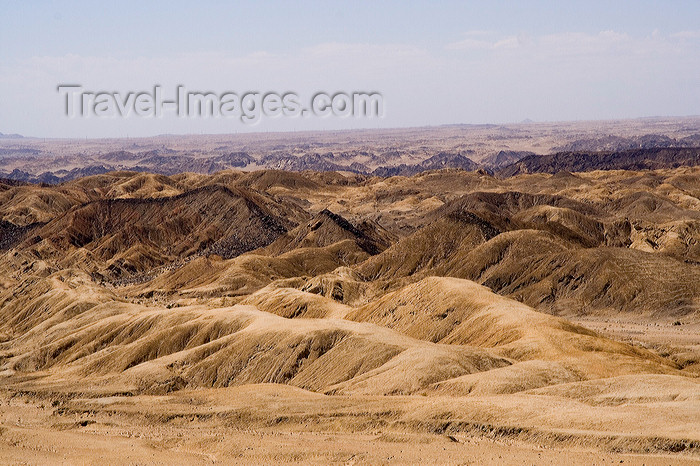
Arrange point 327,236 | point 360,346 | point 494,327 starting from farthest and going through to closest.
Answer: point 327,236 < point 494,327 < point 360,346

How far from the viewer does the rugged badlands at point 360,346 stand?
1591 inches

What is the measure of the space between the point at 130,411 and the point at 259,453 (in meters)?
16.1

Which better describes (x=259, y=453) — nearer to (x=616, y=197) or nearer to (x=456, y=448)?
(x=456, y=448)

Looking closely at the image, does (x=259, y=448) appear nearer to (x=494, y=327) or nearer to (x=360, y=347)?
(x=360, y=347)

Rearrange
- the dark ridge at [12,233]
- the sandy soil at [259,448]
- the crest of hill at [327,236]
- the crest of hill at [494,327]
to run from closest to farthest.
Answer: the sandy soil at [259,448]
the crest of hill at [494,327]
the crest of hill at [327,236]
the dark ridge at [12,233]

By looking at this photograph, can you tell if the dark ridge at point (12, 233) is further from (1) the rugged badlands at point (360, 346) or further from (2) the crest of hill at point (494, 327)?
(2) the crest of hill at point (494, 327)

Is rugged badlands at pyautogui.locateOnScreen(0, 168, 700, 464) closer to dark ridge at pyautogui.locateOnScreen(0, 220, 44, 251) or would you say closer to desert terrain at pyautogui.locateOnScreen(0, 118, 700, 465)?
desert terrain at pyautogui.locateOnScreen(0, 118, 700, 465)

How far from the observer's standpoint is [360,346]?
59312mm

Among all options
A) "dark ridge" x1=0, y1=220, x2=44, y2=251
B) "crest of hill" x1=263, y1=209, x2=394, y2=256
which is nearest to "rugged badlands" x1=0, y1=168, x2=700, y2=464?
"crest of hill" x1=263, y1=209, x2=394, y2=256

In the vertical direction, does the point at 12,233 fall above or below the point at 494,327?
below

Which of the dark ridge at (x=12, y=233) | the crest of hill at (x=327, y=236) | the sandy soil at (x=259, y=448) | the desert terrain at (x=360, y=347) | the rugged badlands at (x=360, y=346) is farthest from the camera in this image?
the dark ridge at (x=12, y=233)

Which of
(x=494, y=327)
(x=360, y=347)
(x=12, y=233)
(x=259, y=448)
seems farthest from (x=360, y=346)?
(x=12, y=233)

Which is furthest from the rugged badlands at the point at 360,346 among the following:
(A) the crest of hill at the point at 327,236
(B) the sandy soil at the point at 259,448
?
(A) the crest of hill at the point at 327,236

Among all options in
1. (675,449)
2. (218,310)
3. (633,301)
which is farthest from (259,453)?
(633,301)
